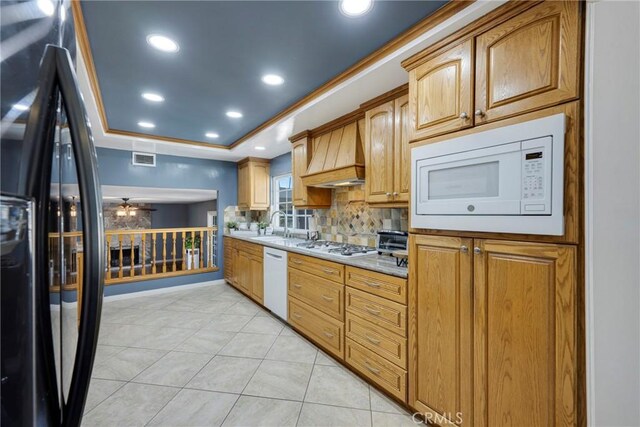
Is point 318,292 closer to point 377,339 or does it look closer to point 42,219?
point 377,339

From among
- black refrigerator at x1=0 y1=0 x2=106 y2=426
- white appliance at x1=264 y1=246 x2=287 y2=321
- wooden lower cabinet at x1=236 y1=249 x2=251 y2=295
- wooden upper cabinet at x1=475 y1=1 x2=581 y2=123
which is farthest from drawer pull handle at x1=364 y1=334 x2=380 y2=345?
wooden lower cabinet at x1=236 y1=249 x2=251 y2=295

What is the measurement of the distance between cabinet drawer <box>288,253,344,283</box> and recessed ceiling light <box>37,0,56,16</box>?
207 cm

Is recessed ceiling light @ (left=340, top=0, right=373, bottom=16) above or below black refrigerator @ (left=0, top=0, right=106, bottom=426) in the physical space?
above

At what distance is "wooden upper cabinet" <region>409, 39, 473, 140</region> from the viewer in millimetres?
1441

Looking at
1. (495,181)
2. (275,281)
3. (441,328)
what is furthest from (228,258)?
(495,181)

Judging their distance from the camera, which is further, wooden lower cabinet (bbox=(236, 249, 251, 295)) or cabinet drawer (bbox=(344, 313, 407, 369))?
wooden lower cabinet (bbox=(236, 249, 251, 295))

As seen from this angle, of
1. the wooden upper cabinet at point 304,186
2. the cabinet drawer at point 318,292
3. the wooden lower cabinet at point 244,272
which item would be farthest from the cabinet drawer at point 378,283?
the wooden lower cabinet at point 244,272

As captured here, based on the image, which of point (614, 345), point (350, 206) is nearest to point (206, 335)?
point (350, 206)

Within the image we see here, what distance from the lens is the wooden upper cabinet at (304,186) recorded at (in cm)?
335

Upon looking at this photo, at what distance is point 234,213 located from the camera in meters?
5.20

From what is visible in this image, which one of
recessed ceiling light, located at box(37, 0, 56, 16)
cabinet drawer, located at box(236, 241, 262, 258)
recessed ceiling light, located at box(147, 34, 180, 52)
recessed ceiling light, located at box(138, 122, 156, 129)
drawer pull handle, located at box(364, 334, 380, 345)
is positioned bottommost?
drawer pull handle, located at box(364, 334, 380, 345)

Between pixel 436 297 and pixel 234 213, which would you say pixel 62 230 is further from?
pixel 234 213

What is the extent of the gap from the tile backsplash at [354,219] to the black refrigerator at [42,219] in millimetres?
2361

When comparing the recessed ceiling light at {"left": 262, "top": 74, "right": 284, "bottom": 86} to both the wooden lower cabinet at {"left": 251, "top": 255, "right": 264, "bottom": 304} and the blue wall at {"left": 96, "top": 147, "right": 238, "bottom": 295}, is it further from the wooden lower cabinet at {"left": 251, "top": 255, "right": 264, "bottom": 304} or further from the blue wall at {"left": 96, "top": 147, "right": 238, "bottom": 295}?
the blue wall at {"left": 96, "top": 147, "right": 238, "bottom": 295}
